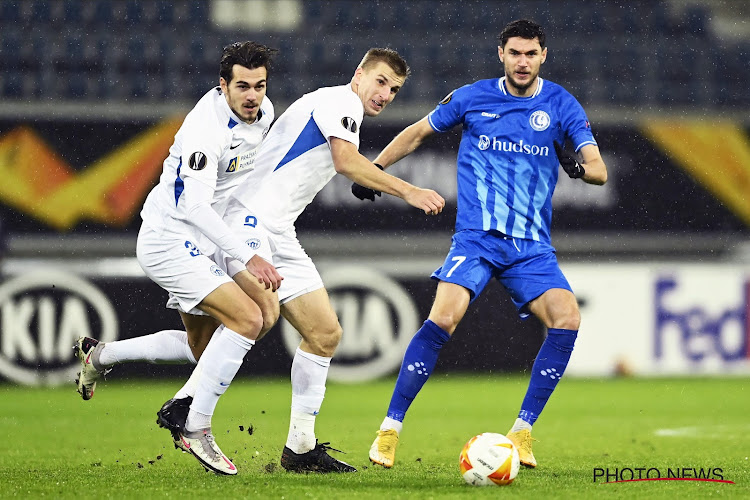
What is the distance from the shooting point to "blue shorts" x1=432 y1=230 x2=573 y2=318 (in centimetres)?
556

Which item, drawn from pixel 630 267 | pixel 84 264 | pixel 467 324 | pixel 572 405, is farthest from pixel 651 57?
pixel 84 264

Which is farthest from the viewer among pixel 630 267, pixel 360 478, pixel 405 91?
pixel 405 91

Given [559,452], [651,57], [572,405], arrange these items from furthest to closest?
1. [651,57]
2. [572,405]
3. [559,452]

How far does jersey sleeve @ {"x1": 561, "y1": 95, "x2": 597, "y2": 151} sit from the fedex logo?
18.2 feet

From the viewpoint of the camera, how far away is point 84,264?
10.2 meters

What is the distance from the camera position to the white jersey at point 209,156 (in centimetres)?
514

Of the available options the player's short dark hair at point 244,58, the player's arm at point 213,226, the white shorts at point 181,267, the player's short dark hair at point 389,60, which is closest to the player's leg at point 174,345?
the white shorts at point 181,267

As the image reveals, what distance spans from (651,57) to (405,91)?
10.4 ft

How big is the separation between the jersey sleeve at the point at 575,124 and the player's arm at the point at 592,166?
0.08 meters

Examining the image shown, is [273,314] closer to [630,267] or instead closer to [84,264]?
[84,264]

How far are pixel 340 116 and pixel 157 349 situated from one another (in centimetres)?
155

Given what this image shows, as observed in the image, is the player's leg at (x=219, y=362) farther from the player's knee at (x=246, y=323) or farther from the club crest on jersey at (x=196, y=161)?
the club crest on jersey at (x=196, y=161)

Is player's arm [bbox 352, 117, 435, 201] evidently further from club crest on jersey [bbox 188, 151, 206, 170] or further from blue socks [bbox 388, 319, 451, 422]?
club crest on jersey [bbox 188, 151, 206, 170]

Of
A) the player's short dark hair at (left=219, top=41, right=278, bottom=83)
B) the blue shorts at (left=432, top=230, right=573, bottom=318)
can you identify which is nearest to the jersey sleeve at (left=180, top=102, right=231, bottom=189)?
the player's short dark hair at (left=219, top=41, right=278, bottom=83)
